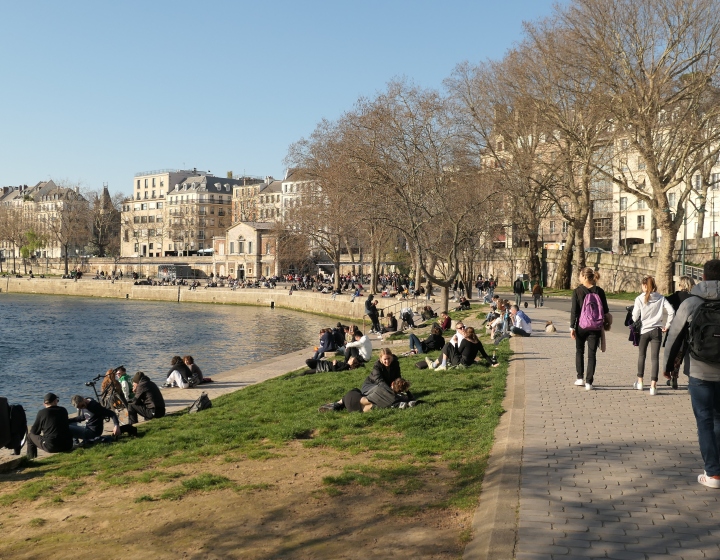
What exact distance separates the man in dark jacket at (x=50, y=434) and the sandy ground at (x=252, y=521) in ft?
9.48

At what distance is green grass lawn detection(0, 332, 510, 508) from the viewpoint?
8.88m

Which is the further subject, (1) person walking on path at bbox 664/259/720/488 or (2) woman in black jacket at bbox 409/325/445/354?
(2) woman in black jacket at bbox 409/325/445/354

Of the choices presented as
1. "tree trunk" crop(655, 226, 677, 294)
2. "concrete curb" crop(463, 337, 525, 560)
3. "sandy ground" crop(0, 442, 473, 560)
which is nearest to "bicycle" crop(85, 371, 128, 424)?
"sandy ground" crop(0, 442, 473, 560)

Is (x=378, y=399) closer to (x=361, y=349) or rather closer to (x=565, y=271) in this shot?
(x=361, y=349)

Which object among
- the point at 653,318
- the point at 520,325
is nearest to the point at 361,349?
the point at 520,325

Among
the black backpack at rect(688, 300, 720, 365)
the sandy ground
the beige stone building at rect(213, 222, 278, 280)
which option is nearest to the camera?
the sandy ground

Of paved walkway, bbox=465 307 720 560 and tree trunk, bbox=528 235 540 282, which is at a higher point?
tree trunk, bbox=528 235 540 282

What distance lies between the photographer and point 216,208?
461 ft

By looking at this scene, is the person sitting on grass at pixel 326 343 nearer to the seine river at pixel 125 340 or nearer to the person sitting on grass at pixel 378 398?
the seine river at pixel 125 340

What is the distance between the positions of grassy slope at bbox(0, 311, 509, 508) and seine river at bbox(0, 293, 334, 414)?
944cm

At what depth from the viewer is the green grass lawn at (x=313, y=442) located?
8.88 meters

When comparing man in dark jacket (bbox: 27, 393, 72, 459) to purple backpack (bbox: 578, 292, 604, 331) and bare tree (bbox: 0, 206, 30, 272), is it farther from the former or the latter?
bare tree (bbox: 0, 206, 30, 272)

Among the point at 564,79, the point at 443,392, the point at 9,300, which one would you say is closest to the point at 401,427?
the point at 443,392

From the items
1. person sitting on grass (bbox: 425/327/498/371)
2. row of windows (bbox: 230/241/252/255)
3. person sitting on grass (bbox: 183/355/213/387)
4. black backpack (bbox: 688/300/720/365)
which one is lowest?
person sitting on grass (bbox: 183/355/213/387)
